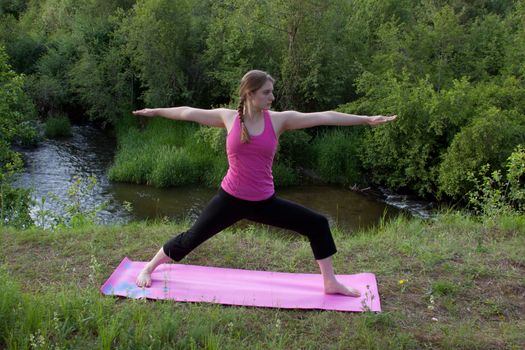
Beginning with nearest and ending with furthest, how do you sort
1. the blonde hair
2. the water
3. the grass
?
the grass → the blonde hair → the water

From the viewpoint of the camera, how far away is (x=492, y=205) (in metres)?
7.44

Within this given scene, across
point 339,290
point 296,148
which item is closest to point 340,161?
point 296,148

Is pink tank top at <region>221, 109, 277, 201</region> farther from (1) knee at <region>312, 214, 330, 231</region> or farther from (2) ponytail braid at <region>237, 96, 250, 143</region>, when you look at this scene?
(1) knee at <region>312, 214, 330, 231</region>

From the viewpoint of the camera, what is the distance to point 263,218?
4.70 m

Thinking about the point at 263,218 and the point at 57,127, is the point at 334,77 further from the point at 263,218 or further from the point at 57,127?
the point at 263,218

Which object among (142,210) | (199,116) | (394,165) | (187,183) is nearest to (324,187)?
(394,165)

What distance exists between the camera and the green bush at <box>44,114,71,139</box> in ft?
63.3

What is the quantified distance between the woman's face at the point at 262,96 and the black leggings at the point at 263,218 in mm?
773

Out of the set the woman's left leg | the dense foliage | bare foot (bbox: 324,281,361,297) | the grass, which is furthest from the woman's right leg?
the dense foliage

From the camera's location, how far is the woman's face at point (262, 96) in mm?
4430

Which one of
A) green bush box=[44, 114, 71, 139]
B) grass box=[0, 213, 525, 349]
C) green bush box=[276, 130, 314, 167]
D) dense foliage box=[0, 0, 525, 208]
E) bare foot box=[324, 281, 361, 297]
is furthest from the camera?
green bush box=[44, 114, 71, 139]

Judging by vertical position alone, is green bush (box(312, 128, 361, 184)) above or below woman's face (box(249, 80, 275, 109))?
below

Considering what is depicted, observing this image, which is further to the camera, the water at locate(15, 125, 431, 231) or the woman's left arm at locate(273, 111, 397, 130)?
the water at locate(15, 125, 431, 231)

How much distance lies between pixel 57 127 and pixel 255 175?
16.5 meters
